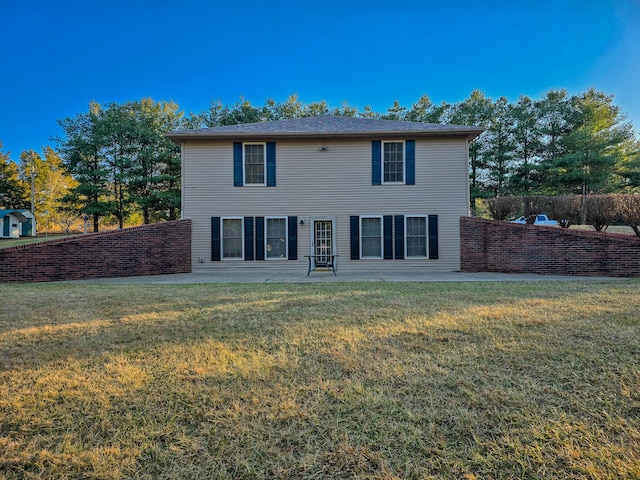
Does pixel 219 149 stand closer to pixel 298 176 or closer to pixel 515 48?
pixel 298 176

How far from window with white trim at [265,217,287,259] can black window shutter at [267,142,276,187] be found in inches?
55.2

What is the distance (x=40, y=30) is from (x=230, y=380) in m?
18.1

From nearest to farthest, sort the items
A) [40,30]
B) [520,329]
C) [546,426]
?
[546,426] < [520,329] < [40,30]

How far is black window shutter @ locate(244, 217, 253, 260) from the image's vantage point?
11812 millimetres

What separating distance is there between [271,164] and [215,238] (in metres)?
3.42

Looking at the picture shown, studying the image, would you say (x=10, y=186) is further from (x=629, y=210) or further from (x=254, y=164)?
(x=629, y=210)

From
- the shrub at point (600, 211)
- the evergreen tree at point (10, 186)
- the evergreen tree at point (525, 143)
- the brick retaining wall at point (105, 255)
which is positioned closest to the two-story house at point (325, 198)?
the brick retaining wall at point (105, 255)

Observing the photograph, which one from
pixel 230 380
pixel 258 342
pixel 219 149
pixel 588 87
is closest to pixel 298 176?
pixel 219 149

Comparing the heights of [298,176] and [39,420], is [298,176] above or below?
above

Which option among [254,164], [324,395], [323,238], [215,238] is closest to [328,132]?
[254,164]

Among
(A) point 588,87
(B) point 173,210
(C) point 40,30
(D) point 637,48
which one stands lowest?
(B) point 173,210

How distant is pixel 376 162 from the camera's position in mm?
11844

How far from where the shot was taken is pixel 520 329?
387 centimetres

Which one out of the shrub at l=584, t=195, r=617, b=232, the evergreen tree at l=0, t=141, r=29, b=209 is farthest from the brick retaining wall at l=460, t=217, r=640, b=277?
the evergreen tree at l=0, t=141, r=29, b=209
